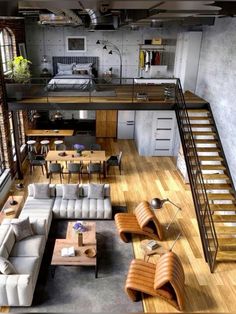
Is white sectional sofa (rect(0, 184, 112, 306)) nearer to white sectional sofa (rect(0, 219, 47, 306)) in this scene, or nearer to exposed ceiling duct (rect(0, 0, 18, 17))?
white sectional sofa (rect(0, 219, 47, 306))

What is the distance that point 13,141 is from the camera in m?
10.4

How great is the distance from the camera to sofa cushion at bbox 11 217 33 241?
6.55 m

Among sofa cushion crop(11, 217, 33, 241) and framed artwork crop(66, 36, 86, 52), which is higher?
framed artwork crop(66, 36, 86, 52)

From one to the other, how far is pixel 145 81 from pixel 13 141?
5.90 meters

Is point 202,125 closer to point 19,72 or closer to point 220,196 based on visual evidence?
point 220,196

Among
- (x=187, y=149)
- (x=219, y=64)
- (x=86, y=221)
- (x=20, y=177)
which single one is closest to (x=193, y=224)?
(x=187, y=149)

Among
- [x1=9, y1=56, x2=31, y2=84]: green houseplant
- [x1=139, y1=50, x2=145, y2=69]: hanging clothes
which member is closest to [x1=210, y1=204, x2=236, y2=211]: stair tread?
[x1=9, y1=56, x2=31, y2=84]: green houseplant

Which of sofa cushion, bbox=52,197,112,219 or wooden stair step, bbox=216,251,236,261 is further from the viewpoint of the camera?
sofa cushion, bbox=52,197,112,219

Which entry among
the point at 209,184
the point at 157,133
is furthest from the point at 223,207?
the point at 157,133

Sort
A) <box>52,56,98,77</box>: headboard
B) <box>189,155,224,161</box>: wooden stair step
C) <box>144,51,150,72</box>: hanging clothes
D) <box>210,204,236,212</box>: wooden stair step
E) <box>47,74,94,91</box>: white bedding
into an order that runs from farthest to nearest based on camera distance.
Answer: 1. <box>52,56,98,77</box>: headboard
2. <box>144,51,150,72</box>: hanging clothes
3. <box>47,74,94,91</box>: white bedding
4. <box>189,155,224,161</box>: wooden stair step
5. <box>210,204,236,212</box>: wooden stair step

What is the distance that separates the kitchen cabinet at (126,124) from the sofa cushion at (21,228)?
836 cm

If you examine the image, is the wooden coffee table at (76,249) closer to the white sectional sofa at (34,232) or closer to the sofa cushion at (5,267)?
the white sectional sofa at (34,232)

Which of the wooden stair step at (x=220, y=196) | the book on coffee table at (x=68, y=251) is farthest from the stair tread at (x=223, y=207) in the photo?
the book on coffee table at (x=68, y=251)

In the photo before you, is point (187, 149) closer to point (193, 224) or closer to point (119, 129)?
point (193, 224)
